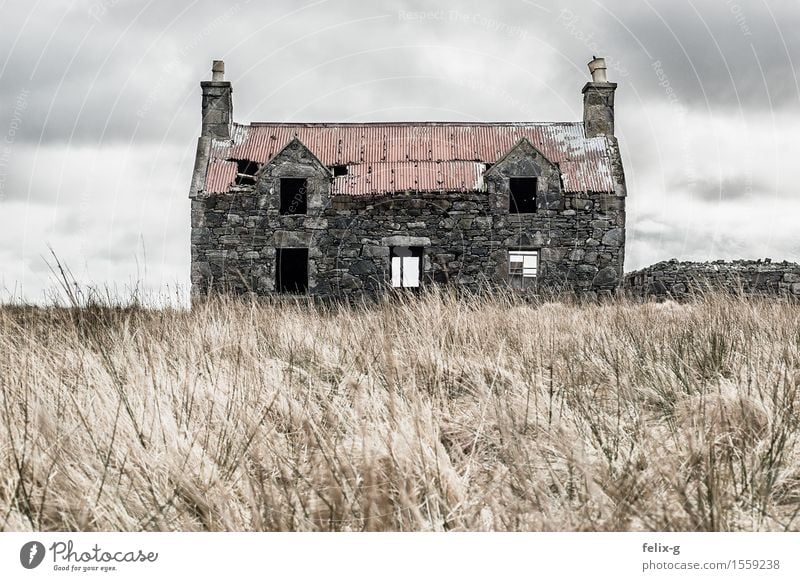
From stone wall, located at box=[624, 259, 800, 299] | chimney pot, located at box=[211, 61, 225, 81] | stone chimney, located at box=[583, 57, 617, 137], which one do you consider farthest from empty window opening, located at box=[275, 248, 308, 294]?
stone wall, located at box=[624, 259, 800, 299]

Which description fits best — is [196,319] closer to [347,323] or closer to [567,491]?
[347,323]

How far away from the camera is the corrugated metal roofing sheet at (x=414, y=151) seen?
55.6 feet

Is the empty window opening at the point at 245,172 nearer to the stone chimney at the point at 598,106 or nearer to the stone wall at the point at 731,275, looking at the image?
the stone chimney at the point at 598,106

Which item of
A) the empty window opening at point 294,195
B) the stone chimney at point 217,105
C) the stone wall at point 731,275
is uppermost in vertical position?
the stone chimney at point 217,105

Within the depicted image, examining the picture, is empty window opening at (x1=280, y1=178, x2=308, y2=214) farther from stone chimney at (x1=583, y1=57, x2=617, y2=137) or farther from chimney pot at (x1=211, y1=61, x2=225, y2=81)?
stone chimney at (x1=583, y1=57, x2=617, y2=137)

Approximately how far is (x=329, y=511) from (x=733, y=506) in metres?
1.27

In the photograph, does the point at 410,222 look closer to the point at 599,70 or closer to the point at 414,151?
the point at 414,151

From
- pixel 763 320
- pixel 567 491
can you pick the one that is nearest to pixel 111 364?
pixel 567 491

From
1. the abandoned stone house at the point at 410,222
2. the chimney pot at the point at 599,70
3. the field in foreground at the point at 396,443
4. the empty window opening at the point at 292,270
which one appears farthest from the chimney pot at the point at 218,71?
the field in foreground at the point at 396,443

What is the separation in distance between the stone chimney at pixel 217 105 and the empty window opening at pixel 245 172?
1.12 meters

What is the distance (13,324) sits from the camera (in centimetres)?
484

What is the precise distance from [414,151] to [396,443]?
53.0ft

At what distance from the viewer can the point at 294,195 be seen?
1786 cm

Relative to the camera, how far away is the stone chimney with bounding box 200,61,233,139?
704 inches
